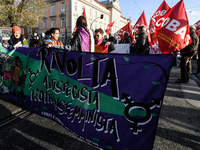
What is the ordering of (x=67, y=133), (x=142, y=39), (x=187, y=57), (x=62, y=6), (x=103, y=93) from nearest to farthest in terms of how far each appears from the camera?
(x=103, y=93) → (x=67, y=133) → (x=142, y=39) → (x=187, y=57) → (x=62, y=6)

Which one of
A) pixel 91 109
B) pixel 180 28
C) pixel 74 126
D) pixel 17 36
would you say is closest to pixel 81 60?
pixel 91 109

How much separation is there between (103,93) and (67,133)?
105cm

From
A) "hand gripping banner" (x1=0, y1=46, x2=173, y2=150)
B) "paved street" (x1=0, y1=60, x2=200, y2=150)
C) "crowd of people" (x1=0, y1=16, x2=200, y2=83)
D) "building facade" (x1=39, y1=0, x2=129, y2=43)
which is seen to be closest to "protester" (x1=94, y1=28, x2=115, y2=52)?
"crowd of people" (x1=0, y1=16, x2=200, y2=83)

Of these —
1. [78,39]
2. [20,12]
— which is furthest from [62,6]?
[78,39]

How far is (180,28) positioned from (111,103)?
8.42 ft

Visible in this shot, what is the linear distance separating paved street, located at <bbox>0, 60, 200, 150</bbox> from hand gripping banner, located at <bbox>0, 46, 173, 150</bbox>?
239mm

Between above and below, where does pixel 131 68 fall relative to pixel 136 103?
above

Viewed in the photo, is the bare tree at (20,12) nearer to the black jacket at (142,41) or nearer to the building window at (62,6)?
the black jacket at (142,41)

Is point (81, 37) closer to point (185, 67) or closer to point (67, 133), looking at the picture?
point (67, 133)

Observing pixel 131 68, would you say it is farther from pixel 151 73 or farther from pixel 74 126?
pixel 74 126

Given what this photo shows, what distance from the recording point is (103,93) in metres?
1.69

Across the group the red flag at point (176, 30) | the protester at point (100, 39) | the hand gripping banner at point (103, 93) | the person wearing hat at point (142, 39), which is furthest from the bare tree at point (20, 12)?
the red flag at point (176, 30)

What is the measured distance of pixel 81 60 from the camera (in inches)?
75.3

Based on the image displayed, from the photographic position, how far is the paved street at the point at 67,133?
1930 mm
